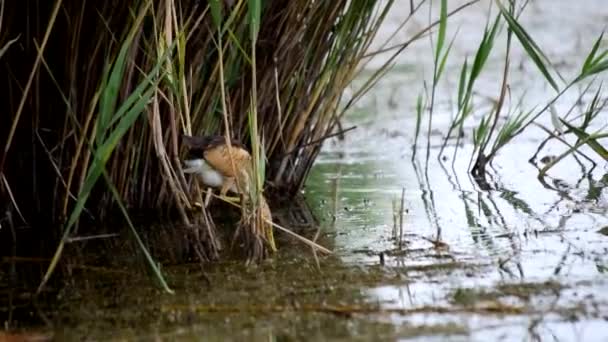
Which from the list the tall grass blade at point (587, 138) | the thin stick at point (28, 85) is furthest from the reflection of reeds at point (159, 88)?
the tall grass blade at point (587, 138)

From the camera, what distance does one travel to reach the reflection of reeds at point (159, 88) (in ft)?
9.86

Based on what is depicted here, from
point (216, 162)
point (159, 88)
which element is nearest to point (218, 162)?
point (216, 162)

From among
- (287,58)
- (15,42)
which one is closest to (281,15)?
(287,58)

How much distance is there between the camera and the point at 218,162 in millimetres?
2945

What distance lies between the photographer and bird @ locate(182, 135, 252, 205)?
293 cm

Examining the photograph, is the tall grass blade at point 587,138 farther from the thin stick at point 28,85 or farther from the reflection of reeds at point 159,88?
the thin stick at point 28,85

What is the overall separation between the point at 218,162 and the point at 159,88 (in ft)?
1.08

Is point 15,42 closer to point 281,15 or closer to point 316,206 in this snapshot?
point 281,15

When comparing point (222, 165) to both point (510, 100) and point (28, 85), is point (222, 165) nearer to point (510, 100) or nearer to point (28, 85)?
point (28, 85)

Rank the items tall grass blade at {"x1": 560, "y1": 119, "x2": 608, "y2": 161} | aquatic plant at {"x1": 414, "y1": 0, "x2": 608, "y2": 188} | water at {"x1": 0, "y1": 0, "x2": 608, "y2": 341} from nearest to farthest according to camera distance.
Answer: water at {"x1": 0, "y1": 0, "x2": 608, "y2": 341}, aquatic plant at {"x1": 414, "y1": 0, "x2": 608, "y2": 188}, tall grass blade at {"x1": 560, "y1": 119, "x2": 608, "y2": 161}

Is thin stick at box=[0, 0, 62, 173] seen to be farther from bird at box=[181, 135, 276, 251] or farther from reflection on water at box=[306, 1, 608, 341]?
reflection on water at box=[306, 1, 608, 341]

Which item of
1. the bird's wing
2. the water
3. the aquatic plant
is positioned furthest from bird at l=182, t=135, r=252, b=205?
the aquatic plant

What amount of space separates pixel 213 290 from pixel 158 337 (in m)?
0.35

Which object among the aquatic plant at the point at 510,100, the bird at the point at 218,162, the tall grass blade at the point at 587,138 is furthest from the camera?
the tall grass blade at the point at 587,138
